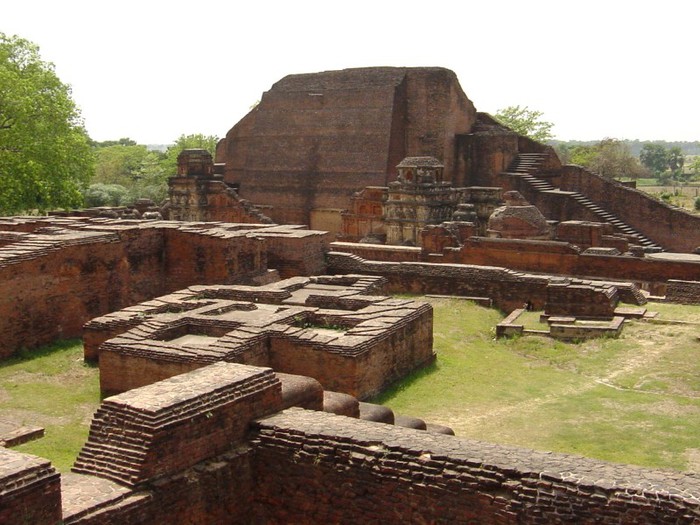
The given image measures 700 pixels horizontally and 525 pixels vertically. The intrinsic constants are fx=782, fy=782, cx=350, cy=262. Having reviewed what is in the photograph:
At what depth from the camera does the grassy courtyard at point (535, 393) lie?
7340 mm

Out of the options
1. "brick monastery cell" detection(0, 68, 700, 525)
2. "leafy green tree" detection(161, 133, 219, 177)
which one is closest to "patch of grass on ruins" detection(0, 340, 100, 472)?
"brick monastery cell" detection(0, 68, 700, 525)

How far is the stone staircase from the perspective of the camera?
23920mm

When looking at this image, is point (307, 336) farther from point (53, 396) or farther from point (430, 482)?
point (430, 482)

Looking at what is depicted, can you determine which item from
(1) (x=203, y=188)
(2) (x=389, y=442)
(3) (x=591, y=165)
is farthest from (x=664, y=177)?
(2) (x=389, y=442)

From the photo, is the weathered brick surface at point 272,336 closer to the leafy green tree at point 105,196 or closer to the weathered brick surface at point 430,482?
the weathered brick surface at point 430,482

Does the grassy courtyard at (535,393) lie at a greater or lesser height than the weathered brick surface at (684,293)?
lesser

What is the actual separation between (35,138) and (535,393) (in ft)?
61.6

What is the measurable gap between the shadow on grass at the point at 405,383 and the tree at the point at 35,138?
1586cm

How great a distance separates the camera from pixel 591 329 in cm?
1137

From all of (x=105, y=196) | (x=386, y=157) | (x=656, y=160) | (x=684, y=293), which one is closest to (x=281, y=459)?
(x=684, y=293)

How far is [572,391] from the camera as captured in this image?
913cm

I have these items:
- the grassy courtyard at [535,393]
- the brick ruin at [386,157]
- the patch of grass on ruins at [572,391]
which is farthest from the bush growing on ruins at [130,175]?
the patch of grass on ruins at [572,391]

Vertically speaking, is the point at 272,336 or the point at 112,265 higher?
the point at 112,265

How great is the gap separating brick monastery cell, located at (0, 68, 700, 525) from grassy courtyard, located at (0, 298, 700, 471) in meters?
0.45
